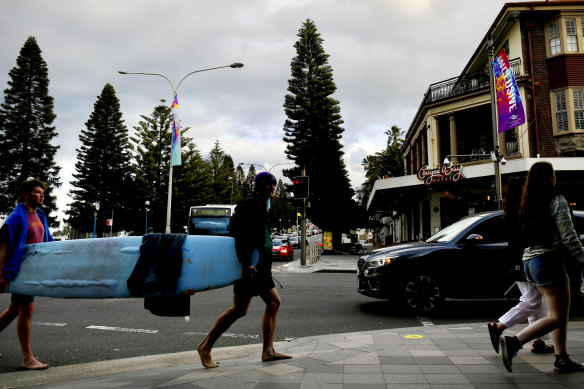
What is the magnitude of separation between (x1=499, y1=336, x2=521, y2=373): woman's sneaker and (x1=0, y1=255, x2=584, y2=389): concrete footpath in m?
0.09

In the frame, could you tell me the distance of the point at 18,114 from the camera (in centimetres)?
4388

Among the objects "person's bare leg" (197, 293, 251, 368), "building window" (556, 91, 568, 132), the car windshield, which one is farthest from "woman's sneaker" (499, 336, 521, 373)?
"building window" (556, 91, 568, 132)

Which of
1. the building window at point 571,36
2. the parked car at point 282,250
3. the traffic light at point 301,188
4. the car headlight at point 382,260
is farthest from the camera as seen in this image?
the parked car at point 282,250

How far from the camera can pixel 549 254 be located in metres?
3.43

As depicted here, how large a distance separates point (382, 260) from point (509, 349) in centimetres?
371

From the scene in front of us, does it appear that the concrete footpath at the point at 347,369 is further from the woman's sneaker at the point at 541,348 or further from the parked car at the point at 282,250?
the parked car at the point at 282,250

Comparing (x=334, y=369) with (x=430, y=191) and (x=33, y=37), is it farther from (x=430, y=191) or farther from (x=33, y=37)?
(x=33, y=37)

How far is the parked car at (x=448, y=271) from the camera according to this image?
6.85 m

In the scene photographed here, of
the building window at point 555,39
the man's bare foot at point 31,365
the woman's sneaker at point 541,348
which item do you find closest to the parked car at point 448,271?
the woman's sneaker at point 541,348

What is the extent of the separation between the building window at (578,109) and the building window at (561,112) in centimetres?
41

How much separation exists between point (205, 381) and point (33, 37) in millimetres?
53552

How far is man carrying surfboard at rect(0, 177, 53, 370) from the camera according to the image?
151 inches

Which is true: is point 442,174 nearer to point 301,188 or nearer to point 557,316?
point 301,188

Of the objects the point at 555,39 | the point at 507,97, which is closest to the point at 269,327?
the point at 507,97
